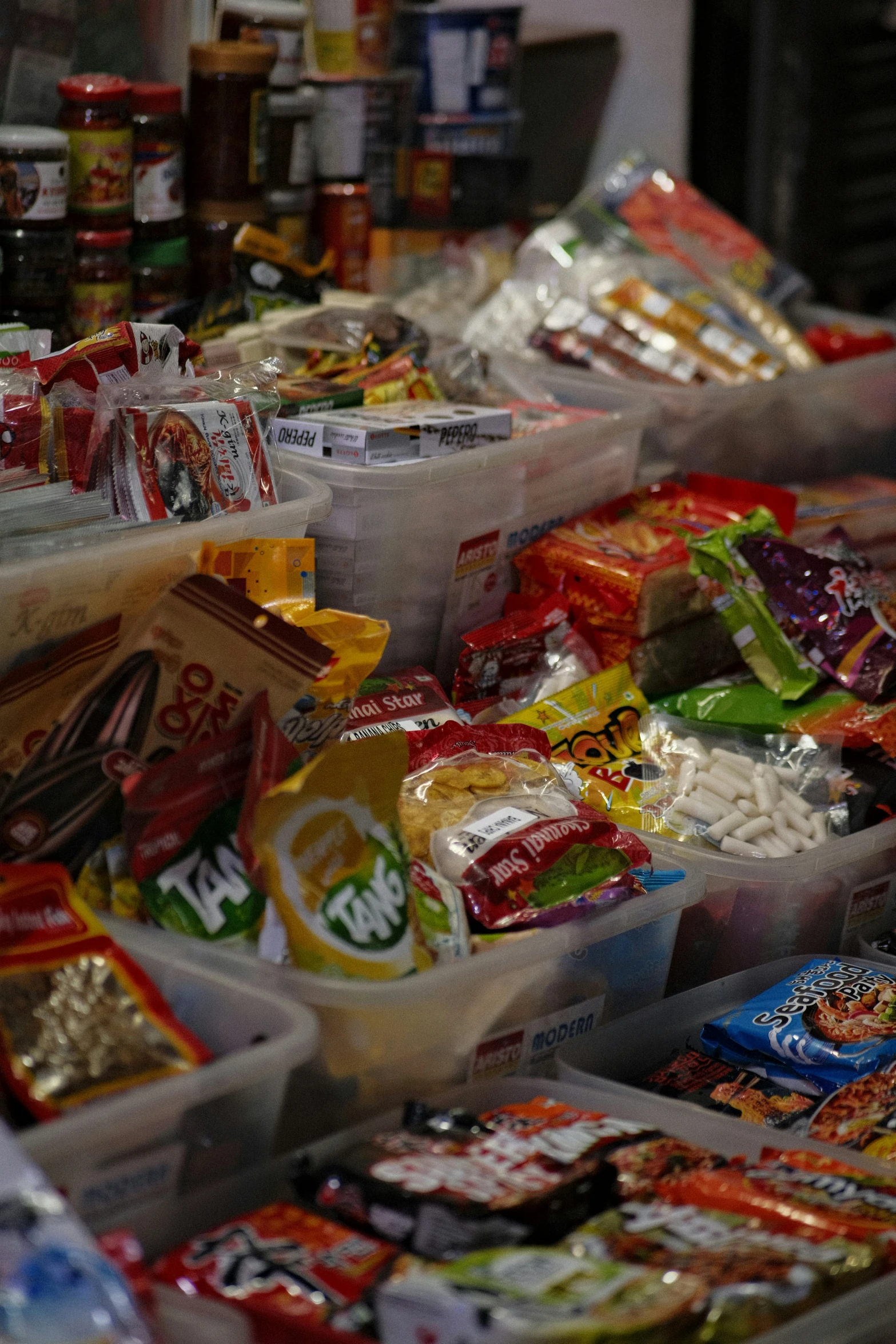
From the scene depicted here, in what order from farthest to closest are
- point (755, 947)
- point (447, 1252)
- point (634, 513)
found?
point (634, 513)
point (755, 947)
point (447, 1252)

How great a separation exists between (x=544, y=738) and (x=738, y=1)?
2.96 m

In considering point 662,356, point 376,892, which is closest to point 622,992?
point 376,892

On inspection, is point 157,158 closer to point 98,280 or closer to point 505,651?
point 98,280

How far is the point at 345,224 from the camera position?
2617 mm

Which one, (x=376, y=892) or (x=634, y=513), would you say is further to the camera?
(x=634, y=513)

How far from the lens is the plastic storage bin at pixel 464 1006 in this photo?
4.08ft

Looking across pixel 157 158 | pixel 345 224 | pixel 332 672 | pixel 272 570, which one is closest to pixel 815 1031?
pixel 332 672

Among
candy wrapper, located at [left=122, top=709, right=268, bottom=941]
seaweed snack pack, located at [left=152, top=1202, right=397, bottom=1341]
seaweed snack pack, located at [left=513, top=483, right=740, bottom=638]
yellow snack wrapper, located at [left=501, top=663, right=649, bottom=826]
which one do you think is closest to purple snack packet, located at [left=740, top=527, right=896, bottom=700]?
seaweed snack pack, located at [left=513, top=483, right=740, bottom=638]

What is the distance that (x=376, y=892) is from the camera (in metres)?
1.27

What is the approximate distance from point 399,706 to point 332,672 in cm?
31

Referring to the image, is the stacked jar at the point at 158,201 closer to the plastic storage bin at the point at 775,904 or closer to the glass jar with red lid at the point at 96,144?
the glass jar with red lid at the point at 96,144

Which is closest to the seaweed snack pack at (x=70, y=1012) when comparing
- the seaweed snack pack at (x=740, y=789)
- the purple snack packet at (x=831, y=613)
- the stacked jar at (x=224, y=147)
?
the seaweed snack pack at (x=740, y=789)

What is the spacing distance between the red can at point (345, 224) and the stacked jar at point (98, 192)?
0.50 meters

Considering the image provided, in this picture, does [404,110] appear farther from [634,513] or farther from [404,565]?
[404,565]
